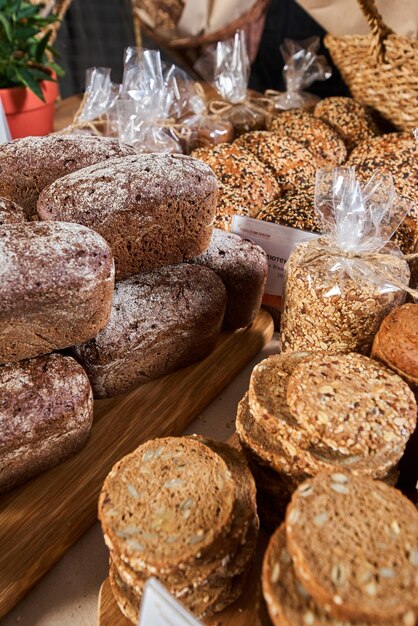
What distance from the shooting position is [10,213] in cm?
143

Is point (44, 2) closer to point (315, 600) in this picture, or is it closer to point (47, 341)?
point (47, 341)

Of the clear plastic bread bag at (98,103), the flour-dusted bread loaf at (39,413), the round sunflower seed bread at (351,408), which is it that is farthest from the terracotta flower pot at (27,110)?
the round sunflower seed bread at (351,408)

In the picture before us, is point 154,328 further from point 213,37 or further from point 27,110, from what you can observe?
point 213,37

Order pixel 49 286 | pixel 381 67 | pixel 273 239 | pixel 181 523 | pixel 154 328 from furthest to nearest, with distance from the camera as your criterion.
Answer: pixel 381 67 < pixel 273 239 < pixel 154 328 < pixel 49 286 < pixel 181 523

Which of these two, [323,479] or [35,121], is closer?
[323,479]

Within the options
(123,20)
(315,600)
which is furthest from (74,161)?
(123,20)

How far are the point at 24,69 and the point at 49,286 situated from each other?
1.90 meters

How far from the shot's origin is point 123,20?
13.9ft

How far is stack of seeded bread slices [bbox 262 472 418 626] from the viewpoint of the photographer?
75 cm

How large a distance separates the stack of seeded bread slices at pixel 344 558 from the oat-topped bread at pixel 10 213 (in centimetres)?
98

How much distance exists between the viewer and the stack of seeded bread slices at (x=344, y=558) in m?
0.75

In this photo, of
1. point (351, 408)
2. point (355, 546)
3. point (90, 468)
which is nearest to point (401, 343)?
point (351, 408)

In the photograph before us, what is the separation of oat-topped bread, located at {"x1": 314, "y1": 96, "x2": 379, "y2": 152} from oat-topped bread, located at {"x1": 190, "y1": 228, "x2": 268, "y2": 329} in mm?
1243

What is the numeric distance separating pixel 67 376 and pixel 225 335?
66 cm
